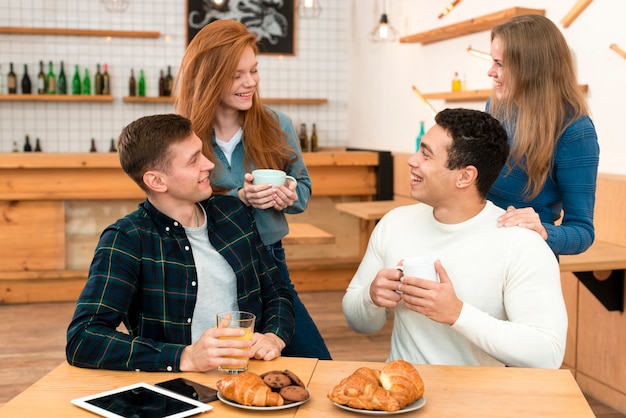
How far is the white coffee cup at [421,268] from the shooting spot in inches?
65.1

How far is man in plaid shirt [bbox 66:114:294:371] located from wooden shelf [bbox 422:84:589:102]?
2692mm

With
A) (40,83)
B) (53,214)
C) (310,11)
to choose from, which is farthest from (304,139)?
(53,214)

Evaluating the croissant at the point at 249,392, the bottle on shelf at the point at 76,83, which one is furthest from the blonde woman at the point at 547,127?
the bottle on shelf at the point at 76,83

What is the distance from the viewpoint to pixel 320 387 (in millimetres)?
1513

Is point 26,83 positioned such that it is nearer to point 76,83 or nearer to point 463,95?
point 76,83

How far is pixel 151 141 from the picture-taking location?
1.98 m

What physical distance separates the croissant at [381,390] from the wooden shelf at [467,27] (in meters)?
3.12

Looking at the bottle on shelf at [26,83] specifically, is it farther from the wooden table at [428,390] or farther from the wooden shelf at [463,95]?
the wooden table at [428,390]

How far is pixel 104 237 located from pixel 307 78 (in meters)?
5.52

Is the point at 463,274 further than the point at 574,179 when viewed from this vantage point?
No

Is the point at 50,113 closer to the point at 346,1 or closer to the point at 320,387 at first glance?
the point at 346,1

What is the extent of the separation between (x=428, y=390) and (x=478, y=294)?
415mm

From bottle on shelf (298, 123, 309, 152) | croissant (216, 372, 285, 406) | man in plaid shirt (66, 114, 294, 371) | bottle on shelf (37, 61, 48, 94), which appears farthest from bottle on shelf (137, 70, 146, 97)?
croissant (216, 372, 285, 406)

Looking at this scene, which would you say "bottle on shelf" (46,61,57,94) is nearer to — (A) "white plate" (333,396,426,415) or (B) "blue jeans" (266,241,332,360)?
(B) "blue jeans" (266,241,332,360)
